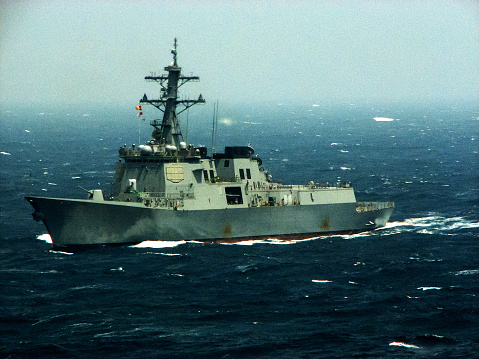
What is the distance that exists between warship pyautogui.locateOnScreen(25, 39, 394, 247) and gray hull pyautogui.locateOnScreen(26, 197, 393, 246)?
50 mm

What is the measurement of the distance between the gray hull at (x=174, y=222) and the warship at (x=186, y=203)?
0.05m

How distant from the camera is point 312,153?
86.3 m

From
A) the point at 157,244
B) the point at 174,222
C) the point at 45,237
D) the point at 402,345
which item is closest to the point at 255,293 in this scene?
the point at 402,345

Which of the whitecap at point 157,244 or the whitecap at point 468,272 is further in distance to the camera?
the whitecap at point 157,244

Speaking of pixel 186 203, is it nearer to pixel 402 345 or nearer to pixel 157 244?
pixel 157 244

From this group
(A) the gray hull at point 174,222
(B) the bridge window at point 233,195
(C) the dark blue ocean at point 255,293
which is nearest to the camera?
(C) the dark blue ocean at point 255,293

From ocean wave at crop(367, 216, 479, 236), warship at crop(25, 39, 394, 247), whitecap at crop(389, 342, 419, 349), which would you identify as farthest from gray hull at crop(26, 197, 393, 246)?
whitecap at crop(389, 342, 419, 349)

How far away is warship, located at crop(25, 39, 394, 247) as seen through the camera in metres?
36.8

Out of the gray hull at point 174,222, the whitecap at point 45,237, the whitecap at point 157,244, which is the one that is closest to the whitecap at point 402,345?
the whitecap at point 157,244

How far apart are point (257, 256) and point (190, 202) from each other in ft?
15.6

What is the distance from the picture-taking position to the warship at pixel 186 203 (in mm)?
36750

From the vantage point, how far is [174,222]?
38031 mm

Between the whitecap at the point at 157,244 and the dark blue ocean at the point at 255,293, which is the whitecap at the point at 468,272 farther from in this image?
the whitecap at the point at 157,244

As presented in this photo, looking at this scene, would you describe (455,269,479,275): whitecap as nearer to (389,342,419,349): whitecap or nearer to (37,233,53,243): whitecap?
(389,342,419,349): whitecap
